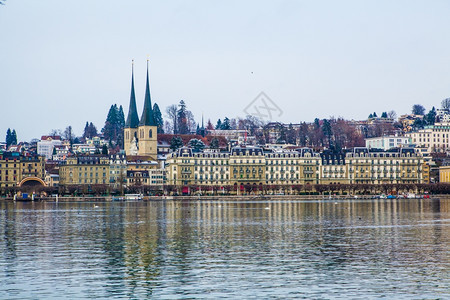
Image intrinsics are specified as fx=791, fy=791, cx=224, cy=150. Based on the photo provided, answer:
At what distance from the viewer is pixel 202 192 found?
133 meters

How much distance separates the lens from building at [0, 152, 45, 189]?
141875 mm

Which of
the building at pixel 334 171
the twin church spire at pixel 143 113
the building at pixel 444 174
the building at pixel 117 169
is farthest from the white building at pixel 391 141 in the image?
the building at pixel 117 169

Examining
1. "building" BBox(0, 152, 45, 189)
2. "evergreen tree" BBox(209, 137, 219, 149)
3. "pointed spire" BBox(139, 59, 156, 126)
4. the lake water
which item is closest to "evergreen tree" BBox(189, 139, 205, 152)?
"evergreen tree" BBox(209, 137, 219, 149)

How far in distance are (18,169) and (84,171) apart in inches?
502

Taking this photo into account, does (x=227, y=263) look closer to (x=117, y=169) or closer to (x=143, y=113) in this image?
(x=117, y=169)

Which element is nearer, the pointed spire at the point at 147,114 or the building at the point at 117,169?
the building at the point at 117,169

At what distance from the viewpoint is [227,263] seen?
28.7 m

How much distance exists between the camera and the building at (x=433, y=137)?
183100mm

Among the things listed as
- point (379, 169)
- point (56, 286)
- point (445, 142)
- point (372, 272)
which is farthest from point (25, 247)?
point (445, 142)

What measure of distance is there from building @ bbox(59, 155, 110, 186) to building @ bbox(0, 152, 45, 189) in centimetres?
499

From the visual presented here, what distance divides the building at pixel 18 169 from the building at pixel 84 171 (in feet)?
16.4

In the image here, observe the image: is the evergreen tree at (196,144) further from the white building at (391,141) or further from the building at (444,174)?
the building at (444,174)

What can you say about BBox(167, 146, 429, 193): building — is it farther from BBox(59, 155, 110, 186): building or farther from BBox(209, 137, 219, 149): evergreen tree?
BBox(209, 137, 219, 149): evergreen tree

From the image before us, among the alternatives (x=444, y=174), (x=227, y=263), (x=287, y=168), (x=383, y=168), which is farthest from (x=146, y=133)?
(x=227, y=263)
